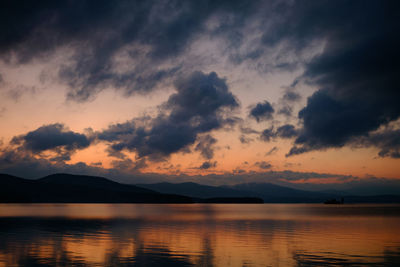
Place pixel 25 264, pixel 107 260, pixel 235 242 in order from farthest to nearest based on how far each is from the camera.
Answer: pixel 235 242 < pixel 107 260 < pixel 25 264

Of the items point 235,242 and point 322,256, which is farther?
point 235,242

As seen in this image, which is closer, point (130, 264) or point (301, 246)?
point (130, 264)

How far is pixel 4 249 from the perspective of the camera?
4319 centimetres

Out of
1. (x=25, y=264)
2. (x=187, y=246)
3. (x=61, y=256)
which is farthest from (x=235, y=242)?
(x=25, y=264)

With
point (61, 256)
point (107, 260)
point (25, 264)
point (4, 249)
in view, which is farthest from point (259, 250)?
point (4, 249)

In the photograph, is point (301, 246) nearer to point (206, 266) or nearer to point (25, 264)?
point (206, 266)

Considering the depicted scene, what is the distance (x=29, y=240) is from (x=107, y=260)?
74.2ft

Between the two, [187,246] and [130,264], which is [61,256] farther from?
[187,246]

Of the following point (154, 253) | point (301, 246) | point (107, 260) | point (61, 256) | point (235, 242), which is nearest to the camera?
point (107, 260)

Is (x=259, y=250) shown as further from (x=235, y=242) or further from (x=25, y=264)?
(x=25, y=264)

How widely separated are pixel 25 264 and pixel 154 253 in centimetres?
1336

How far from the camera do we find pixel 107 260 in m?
36.4

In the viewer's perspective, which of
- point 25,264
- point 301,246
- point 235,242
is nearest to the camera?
point 25,264

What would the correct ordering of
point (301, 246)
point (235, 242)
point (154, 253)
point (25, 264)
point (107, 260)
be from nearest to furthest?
1. point (25, 264)
2. point (107, 260)
3. point (154, 253)
4. point (301, 246)
5. point (235, 242)
